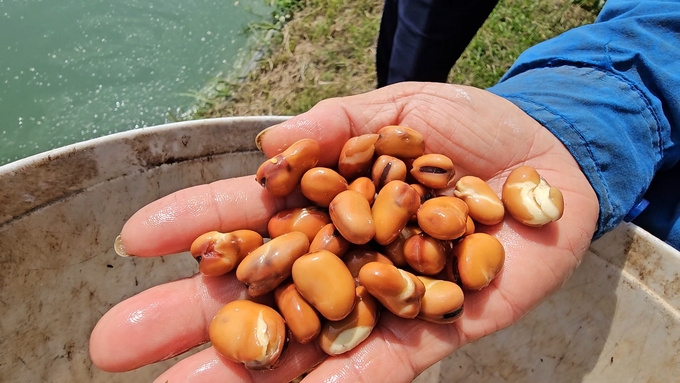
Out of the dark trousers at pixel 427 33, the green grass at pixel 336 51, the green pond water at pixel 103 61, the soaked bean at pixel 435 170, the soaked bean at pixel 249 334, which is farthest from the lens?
the green grass at pixel 336 51

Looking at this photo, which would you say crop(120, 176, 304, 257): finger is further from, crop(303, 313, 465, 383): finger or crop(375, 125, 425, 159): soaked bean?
crop(303, 313, 465, 383): finger

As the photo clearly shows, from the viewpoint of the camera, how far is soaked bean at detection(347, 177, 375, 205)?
3.93ft

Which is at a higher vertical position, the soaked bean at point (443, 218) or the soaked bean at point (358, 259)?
the soaked bean at point (443, 218)

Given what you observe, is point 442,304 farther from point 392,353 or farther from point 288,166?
point 288,166

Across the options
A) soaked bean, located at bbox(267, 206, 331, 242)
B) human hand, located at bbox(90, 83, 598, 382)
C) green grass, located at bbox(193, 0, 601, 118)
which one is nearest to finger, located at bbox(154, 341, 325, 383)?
human hand, located at bbox(90, 83, 598, 382)

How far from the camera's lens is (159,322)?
1.11 metres

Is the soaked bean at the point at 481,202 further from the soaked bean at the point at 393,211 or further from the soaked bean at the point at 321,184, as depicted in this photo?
the soaked bean at the point at 321,184

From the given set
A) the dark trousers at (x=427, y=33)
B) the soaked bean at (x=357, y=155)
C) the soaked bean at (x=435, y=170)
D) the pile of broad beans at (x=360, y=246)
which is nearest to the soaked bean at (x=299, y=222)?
the pile of broad beans at (x=360, y=246)

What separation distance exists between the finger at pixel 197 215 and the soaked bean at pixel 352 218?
184mm

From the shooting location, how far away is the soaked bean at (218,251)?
1113 millimetres

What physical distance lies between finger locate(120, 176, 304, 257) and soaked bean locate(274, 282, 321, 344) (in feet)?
0.77

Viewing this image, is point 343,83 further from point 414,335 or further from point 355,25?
point 414,335

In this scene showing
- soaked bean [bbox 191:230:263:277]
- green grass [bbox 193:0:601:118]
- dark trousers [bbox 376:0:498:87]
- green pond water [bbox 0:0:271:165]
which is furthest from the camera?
green grass [bbox 193:0:601:118]

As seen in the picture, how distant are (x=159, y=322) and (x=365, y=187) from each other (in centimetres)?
50
